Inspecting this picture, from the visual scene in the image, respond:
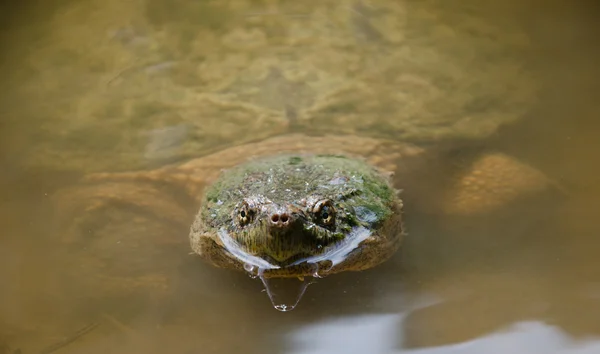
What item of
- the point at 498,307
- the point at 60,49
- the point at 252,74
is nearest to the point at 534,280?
the point at 498,307

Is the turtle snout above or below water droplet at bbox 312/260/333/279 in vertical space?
above

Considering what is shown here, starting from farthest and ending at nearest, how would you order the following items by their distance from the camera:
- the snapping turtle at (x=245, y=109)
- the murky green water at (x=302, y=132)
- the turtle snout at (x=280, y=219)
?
the snapping turtle at (x=245, y=109), the murky green water at (x=302, y=132), the turtle snout at (x=280, y=219)

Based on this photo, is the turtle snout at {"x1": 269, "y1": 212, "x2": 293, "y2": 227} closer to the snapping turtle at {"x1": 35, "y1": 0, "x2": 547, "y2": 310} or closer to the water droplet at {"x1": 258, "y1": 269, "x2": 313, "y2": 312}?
the snapping turtle at {"x1": 35, "y1": 0, "x2": 547, "y2": 310}

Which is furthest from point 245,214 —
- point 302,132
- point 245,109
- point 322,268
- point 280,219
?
point 245,109

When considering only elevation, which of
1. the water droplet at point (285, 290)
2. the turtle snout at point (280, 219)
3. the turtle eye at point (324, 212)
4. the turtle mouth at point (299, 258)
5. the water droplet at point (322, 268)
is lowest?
the water droplet at point (285, 290)

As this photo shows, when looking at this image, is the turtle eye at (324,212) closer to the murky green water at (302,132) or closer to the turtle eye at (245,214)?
the turtle eye at (245,214)

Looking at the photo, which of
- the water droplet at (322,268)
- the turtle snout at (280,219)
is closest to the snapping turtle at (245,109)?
the water droplet at (322,268)

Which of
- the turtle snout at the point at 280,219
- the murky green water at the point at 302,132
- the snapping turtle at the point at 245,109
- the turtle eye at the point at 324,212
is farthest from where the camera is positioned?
the snapping turtle at the point at 245,109

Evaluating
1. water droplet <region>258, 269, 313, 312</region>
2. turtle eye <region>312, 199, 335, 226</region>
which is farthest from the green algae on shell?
water droplet <region>258, 269, 313, 312</region>

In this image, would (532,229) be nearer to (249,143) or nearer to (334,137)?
(334,137)
